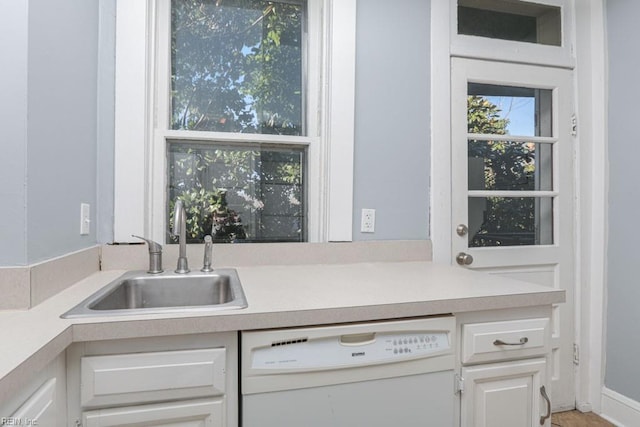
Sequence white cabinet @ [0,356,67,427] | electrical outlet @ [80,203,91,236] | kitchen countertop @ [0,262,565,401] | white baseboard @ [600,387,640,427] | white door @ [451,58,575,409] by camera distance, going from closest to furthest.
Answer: white cabinet @ [0,356,67,427]
kitchen countertop @ [0,262,565,401]
electrical outlet @ [80,203,91,236]
white baseboard @ [600,387,640,427]
white door @ [451,58,575,409]

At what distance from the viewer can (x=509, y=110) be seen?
2.06 m

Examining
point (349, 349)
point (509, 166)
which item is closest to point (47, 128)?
point (349, 349)

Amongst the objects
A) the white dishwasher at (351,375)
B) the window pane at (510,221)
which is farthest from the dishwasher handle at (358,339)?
the window pane at (510,221)

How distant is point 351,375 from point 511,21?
6.90 ft

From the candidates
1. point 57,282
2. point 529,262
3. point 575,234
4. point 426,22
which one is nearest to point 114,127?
point 57,282

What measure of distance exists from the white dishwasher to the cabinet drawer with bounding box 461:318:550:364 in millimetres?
70

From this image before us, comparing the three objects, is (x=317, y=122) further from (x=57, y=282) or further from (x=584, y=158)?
(x=584, y=158)

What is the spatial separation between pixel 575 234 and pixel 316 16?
6.04 feet

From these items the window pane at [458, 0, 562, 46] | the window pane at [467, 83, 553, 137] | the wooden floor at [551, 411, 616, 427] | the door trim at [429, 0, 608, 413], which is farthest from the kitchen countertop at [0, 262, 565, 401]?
the window pane at [458, 0, 562, 46]

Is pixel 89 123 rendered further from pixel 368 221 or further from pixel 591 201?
pixel 591 201

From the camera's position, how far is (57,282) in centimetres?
111

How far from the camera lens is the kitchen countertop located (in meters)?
0.76

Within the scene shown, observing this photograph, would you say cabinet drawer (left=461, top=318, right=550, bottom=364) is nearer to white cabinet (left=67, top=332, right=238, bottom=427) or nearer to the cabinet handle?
the cabinet handle

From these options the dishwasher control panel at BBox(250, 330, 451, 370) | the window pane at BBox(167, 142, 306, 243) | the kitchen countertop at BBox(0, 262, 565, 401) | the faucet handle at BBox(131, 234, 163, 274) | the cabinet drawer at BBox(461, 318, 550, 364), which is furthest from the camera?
the window pane at BBox(167, 142, 306, 243)
